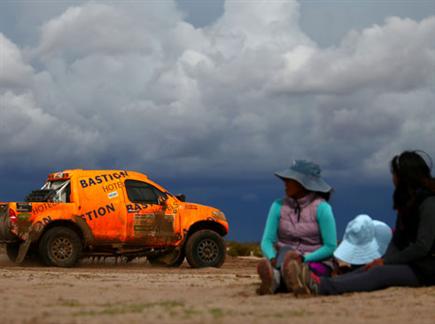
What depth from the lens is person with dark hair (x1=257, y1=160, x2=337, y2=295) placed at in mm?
9344

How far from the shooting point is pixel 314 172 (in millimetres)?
9461

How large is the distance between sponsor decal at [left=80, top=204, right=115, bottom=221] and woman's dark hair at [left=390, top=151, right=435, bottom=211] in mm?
9503

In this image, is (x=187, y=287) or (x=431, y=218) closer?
(x=431, y=218)

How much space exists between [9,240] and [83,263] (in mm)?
2309

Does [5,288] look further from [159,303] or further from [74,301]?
[159,303]

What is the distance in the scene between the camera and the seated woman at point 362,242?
9719 millimetres

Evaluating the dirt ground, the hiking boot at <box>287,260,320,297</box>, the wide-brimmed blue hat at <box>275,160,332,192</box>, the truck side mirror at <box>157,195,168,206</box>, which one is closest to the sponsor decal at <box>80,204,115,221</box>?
the truck side mirror at <box>157,195,168,206</box>

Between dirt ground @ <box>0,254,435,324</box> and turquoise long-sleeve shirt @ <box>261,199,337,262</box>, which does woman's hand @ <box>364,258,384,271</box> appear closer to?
dirt ground @ <box>0,254,435,324</box>

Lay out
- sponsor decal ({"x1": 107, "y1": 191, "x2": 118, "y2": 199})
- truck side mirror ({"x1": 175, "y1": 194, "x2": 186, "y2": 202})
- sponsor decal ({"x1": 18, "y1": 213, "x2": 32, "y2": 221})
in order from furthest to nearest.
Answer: truck side mirror ({"x1": 175, "y1": 194, "x2": 186, "y2": 202}), sponsor decal ({"x1": 107, "y1": 191, "x2": 118, "y2": 199}), sponsor decal ({"x1": 18, "y1": 213, "x2": 32, "y2": 221})

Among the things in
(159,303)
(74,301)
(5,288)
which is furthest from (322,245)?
(5,288)

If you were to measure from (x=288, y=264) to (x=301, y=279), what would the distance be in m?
0.26

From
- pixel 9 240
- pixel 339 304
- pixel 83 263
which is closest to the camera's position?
pixel 339 304

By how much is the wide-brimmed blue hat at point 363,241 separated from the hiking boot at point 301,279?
1.84 feet

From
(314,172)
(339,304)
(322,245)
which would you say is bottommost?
(339,304)
